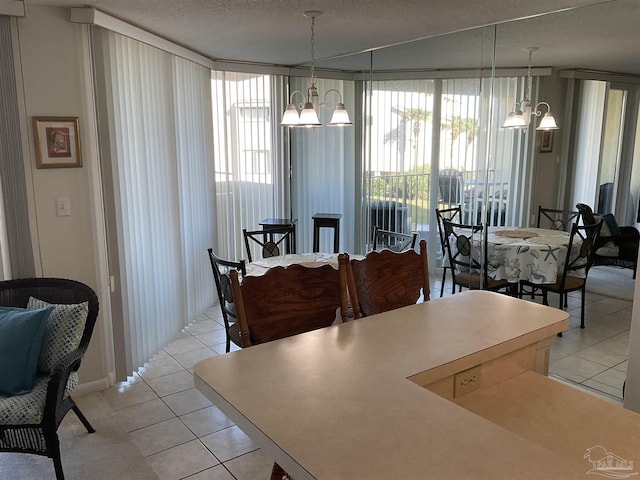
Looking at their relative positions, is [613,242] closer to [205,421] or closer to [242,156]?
[205,421]

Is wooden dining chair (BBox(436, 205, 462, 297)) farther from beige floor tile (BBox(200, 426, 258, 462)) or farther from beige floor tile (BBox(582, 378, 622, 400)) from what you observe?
beige floor tile (BBox(200, 426, 258, 462))

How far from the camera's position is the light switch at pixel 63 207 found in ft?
10.3

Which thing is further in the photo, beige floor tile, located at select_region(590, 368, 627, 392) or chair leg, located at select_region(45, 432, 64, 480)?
beige floor tile, located at select_region(590, 368, 627, 392)

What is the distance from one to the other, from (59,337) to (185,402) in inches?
39.3

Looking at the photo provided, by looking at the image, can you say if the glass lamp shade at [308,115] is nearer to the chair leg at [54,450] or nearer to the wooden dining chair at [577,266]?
the wooden dining chair at [577,266]

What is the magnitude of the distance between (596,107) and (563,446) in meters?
2.44

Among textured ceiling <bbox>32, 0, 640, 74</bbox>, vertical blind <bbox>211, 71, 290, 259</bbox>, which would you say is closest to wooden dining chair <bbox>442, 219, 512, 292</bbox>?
textured ceiling <bbox>32, 0, 640, 74</bbox>

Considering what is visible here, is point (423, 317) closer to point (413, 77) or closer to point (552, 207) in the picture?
point (552, 207)

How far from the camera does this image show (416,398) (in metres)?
1.31

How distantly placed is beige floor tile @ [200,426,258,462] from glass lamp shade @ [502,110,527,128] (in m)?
2.73

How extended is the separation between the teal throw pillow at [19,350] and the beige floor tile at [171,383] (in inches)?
41.5

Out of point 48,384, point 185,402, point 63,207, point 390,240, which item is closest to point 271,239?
point 390,240

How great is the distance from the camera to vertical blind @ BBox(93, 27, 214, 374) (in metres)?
3.41

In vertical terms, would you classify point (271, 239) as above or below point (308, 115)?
below
